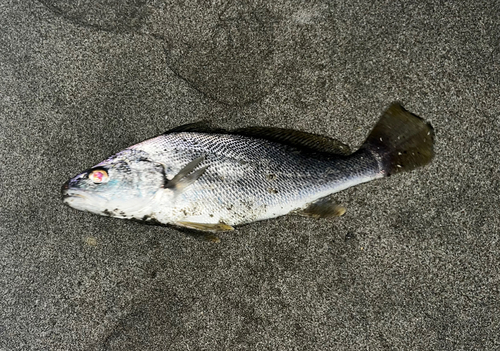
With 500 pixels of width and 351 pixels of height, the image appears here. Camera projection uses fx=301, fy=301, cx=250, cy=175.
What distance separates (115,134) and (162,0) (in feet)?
3.37

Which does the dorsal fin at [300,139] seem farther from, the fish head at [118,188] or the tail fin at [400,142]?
the fish head at [118,188]

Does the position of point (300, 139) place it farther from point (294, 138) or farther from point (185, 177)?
point (185, 177)

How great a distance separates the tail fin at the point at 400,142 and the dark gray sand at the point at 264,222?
11 centimetres

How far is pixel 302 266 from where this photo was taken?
2.03 metres

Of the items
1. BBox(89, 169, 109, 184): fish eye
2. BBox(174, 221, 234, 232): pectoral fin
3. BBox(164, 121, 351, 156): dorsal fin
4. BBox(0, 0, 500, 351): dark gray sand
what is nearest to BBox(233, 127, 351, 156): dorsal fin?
BBox(164, 121, 351, 156): dorsal fin

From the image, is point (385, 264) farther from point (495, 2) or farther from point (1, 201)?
point (1, 201)

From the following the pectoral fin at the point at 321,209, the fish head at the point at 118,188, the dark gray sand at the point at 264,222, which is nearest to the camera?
the fish head at the point at 118,188

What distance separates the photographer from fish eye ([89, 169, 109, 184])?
5.81 feet

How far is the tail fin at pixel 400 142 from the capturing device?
74.8 inches

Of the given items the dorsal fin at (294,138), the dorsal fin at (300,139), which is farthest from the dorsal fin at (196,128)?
the dorsal fin at (300,139)

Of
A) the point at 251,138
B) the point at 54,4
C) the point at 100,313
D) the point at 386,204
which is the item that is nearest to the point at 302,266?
the point at 386,204

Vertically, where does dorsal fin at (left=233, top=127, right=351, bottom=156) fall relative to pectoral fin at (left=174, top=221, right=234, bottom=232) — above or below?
above

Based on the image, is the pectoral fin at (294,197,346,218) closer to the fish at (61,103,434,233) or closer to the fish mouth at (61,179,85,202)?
the fish at (61,103,434,233)

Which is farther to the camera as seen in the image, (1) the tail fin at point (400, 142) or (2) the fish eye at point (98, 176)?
(1) the tail fin at point (400, 142)
